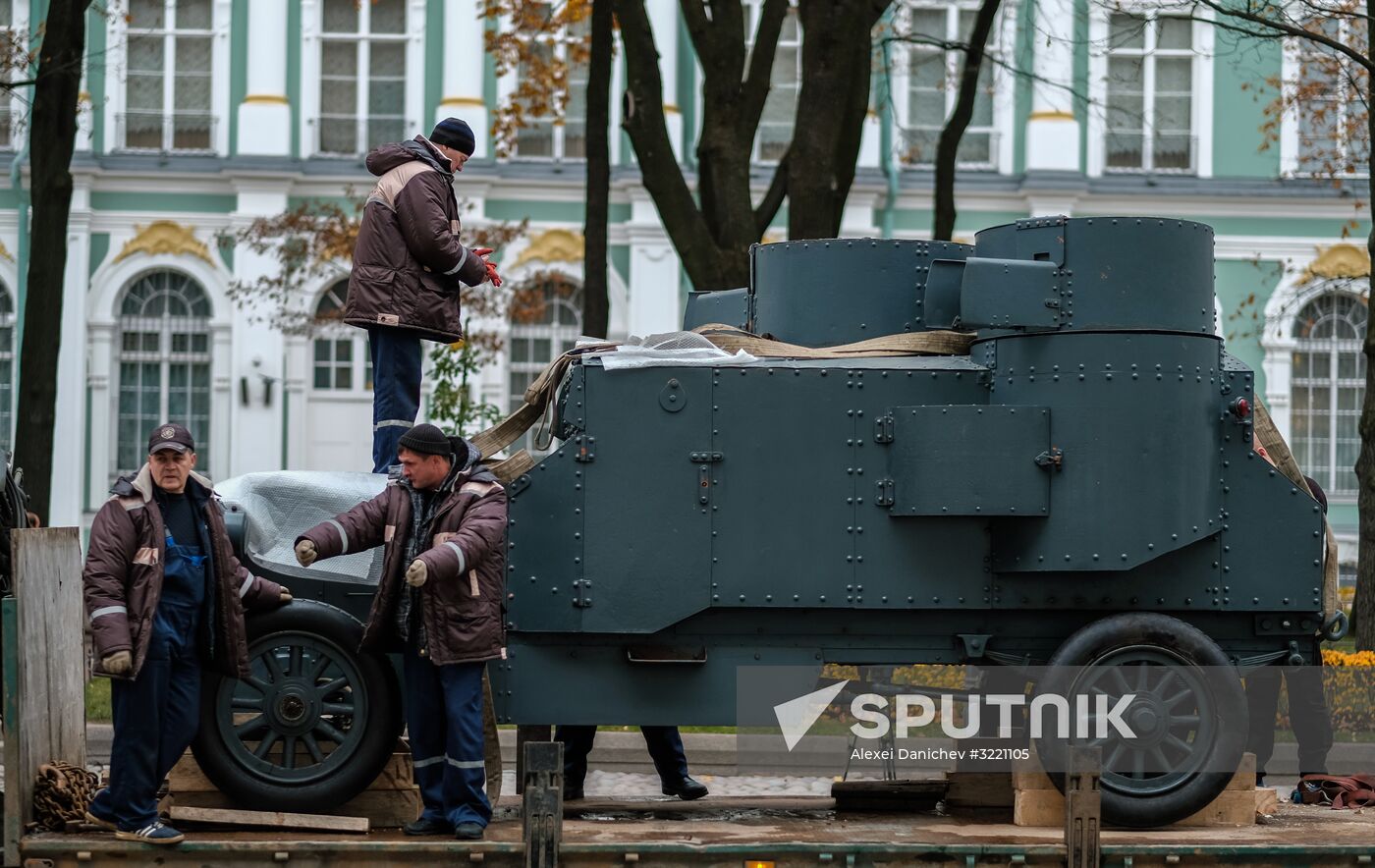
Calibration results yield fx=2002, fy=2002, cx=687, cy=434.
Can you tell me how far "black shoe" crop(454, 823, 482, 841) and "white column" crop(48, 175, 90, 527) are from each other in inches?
974

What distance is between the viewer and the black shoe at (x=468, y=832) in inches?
292

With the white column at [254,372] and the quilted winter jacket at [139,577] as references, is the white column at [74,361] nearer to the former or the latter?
the white column at [254,372]

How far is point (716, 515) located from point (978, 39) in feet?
43.8

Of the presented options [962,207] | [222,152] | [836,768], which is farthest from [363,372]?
[836,768]

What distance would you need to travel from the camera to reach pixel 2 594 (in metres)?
8.73

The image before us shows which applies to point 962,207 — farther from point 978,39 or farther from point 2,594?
point 2,594

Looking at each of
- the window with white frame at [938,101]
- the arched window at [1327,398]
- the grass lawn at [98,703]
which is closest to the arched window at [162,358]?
the window with white frame at [938,101]

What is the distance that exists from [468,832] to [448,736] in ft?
1.35

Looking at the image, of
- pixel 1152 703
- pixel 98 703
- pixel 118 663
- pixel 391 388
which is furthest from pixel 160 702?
pixel 98 703

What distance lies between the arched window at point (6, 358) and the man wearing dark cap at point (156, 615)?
80.3ft

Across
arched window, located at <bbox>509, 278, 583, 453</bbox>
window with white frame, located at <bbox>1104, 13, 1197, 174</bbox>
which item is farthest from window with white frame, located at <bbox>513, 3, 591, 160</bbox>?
window with white frame, located at <bbox>1104, 13, 1197, 174</bbox>

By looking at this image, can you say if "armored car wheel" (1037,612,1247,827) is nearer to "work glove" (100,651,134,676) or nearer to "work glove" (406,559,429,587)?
"work glove" (406,559,429,587)

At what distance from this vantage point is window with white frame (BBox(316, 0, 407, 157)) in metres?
→ 31.4

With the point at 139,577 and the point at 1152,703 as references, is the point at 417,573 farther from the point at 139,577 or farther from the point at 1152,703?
the point at 1152,703
